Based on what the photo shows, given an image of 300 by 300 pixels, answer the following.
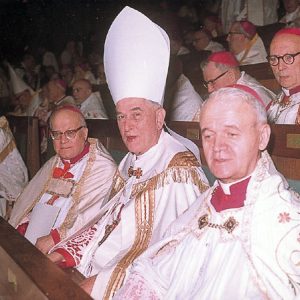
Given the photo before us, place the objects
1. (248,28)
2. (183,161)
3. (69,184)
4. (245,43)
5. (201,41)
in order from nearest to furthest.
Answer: (183,161)
(69,184)
(248,28)
(245,43)
(201,41)

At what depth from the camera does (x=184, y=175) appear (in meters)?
2.75

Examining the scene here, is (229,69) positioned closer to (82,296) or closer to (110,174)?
(110,174)

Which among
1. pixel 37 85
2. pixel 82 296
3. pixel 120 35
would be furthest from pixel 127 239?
pixel 37 85

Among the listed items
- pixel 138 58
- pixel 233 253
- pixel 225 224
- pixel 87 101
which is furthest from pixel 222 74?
pixel 87 101

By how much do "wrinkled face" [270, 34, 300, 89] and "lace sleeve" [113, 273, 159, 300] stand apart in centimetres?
243

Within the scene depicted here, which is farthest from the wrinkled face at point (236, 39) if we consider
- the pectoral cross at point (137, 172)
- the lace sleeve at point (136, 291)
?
the lace sleeve at point (136, 291)

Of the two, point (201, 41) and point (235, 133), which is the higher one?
point (201, 41)

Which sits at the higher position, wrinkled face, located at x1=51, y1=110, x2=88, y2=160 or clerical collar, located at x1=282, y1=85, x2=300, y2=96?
clerical collar, located at x1=282, y1=85, x2=300, y2=96

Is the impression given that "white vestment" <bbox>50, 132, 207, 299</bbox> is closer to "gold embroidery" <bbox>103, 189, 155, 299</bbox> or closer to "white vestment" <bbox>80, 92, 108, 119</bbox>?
"gold embroidery" <bbox>103, 189, 155, 299</bbox>

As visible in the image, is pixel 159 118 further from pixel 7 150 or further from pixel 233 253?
pixel 7 150

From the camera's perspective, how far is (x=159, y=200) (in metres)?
2.72

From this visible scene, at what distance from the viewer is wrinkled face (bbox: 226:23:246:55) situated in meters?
6.63

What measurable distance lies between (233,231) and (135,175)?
1.14 m

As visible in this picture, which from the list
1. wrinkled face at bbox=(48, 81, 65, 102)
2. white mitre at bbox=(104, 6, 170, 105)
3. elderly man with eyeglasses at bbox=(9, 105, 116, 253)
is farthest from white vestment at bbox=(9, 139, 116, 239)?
wrinkled face at bbox=(48, 81, 65, 102)
